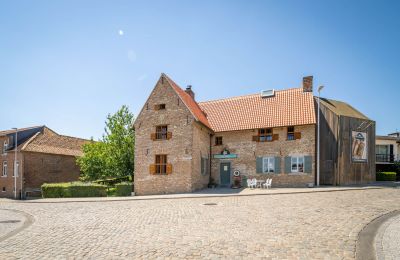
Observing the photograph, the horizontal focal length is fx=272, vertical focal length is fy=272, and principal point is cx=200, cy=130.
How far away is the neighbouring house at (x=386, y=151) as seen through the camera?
3434cm

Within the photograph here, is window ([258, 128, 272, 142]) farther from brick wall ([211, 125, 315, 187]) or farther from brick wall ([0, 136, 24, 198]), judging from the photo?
brick wall ([0, 136, 24, 198])

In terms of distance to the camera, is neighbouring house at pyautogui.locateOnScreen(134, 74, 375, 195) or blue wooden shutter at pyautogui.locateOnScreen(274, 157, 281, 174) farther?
blue wooden shutter at pyautogui.locateOnScreen(274, 157, 281, 174)

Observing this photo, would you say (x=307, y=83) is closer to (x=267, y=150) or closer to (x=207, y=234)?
(x=267, y=150)

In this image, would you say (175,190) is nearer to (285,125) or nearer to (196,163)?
(196,163)

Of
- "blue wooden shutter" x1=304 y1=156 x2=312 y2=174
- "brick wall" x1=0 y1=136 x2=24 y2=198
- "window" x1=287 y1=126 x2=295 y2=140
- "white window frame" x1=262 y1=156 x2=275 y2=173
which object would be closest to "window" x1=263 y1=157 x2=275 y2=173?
"white window frame" x1=262 y1=156 x2=275 y2=173

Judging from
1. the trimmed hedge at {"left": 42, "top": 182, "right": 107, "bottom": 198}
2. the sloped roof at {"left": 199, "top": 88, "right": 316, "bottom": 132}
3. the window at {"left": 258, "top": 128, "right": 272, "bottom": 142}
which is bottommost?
the trimmed hedge at {"left": 42, "top": 182, "right": 107, "bottom": 198}

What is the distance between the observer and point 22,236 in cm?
927

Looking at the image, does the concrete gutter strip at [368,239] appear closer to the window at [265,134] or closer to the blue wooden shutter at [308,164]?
the blue wooden shutter at [308,164]

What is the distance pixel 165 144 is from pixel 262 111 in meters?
9.35

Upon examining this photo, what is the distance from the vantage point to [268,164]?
23547 mm

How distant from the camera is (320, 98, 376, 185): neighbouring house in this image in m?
22.4

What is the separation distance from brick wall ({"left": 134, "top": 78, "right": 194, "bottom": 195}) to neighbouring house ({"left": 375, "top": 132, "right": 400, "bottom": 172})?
1047 inches

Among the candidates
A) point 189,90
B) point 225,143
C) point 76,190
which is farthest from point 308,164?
point 76,190

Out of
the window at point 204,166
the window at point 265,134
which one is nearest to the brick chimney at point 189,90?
the window at point 204,166
